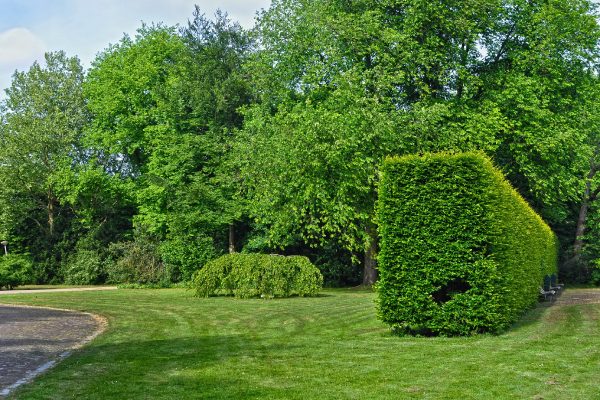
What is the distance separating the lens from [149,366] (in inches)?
379

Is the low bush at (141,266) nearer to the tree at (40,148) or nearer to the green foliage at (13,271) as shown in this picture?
the green foliage at (13,271)

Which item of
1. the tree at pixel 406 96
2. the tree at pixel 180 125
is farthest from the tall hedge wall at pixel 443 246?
the tree at pixel 180 125

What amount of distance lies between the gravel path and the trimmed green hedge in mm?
5961

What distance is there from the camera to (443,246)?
12.5 m

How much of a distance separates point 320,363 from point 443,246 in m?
4.10

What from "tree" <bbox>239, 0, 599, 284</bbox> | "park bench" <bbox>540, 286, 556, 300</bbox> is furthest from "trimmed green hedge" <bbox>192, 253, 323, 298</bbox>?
"park bench" <bbox>540, 286, 556, 300</bbox>

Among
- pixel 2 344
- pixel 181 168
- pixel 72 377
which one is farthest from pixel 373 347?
pixel 181 168

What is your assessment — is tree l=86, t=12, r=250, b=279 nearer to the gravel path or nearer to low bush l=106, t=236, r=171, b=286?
low bush l=106, t=236, r=171, b=286

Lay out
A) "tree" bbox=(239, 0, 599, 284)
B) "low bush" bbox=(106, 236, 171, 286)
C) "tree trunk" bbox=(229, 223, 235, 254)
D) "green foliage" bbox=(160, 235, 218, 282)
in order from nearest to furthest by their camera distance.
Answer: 1. "tree" bbox=(239, 0, 599, 284)
2. "green foliage" bbox=(160, 235, 218, 282)
3. "low bush" bbox=(106, 236, 171, 286)
4. "tree trunk" bbox=(229, 223, 235, 254)

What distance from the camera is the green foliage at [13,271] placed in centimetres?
3572

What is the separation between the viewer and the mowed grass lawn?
7711mm

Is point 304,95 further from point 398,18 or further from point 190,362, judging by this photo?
point 190,362

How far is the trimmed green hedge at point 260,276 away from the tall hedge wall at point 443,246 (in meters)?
11.3

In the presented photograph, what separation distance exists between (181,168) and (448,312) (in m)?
29.0
